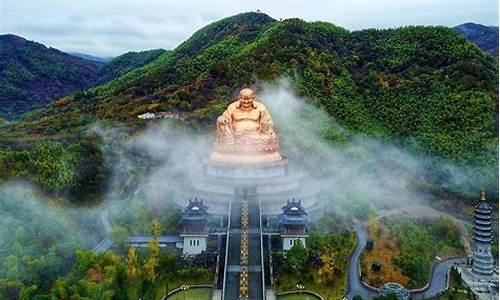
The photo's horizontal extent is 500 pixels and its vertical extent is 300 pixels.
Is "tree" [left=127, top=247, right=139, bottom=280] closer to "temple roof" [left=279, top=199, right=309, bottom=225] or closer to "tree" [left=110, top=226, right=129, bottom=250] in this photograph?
"tree" [left=110, top=226, right=129, bottom=250]

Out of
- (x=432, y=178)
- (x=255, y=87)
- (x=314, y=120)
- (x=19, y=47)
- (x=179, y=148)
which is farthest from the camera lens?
(x=19, y=47)

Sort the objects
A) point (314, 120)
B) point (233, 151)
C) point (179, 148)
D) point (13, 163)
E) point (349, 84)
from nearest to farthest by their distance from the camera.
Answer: point (13, 163)
point (233, 151)
point (179, 148)
point (314, 120)
point (349, 84)

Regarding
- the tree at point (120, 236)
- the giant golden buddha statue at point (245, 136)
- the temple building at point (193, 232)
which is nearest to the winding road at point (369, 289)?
the temple building at point (193, 232)

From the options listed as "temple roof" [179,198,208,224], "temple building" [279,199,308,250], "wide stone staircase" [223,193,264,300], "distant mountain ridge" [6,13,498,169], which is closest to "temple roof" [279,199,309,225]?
"temple building" [279,199,308,250]

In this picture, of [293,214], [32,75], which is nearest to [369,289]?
[293,214]

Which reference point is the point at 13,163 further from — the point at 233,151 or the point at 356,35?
the point at 356,35

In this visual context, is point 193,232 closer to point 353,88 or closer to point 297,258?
point 297,258

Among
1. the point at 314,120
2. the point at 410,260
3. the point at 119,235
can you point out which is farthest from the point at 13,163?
the point at 314,120

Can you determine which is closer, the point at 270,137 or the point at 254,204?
the point at 254,204
